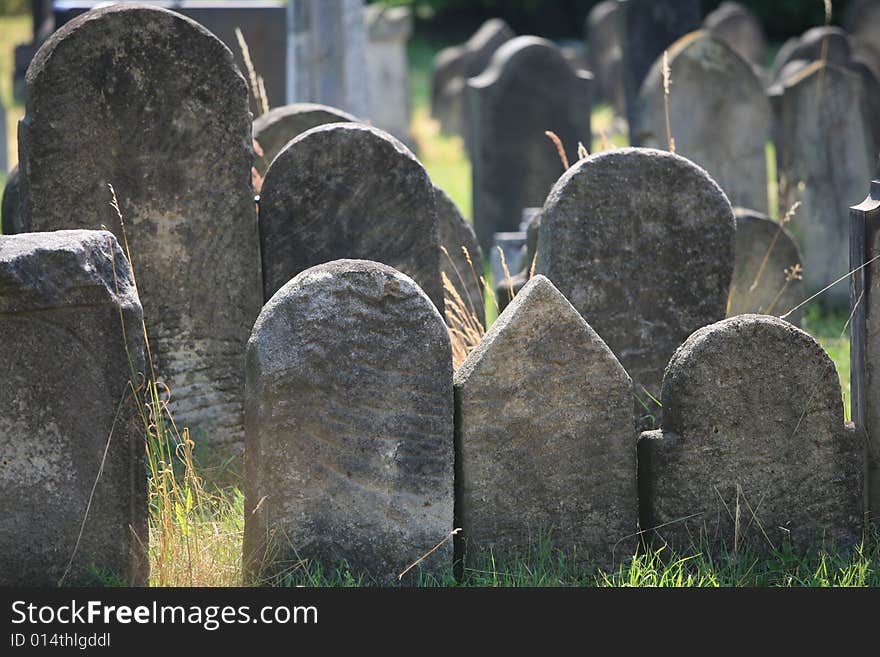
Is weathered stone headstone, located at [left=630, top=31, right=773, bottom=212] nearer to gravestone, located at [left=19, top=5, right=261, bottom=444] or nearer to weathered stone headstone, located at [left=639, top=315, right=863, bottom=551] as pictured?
gravestone, located at [left=19, top=5, right=261, bottom=444]

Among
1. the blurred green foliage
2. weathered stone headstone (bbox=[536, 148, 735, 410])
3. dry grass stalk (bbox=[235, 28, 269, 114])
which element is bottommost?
weathered stone headstone (bbox=[536, 148, 735, 410])

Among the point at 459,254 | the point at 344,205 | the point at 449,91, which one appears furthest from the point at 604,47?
the point at 344,205

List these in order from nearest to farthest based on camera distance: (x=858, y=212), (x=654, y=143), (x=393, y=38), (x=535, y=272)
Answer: (x=858, y=212)
(x=535, y=272)
(x=654, y=143)
(x=393, y=38)

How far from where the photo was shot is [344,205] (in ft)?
15.8

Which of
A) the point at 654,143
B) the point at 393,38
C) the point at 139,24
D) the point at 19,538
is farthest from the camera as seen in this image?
the point at 393,38

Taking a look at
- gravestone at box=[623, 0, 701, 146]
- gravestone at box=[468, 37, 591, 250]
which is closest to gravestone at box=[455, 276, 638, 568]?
gravestone at box=[468, 37, 591, 250]

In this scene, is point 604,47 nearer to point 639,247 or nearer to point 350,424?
point 639,247

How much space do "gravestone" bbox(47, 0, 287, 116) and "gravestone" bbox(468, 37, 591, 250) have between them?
1.37 meters

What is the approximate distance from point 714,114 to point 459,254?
3.08m

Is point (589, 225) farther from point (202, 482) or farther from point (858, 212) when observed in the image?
point (202, 482)

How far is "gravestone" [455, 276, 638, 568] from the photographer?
3732 mm

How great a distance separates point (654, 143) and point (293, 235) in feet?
12.3

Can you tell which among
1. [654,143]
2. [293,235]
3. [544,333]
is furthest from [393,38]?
[544,333]

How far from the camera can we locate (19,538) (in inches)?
137
